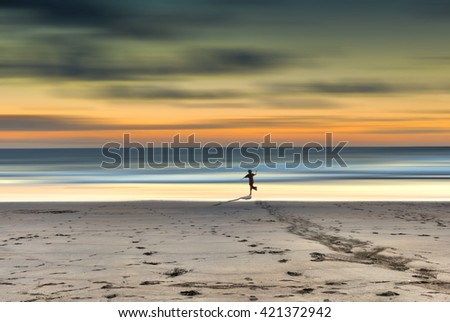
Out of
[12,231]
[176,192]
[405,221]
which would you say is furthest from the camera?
[176,192]

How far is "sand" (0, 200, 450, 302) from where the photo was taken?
26.1 feet

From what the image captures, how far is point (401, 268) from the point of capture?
9.52 meters

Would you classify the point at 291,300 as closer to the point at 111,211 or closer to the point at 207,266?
the point at 207,266

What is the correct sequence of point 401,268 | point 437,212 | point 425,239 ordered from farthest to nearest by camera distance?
point 437,212 < point 425,239 < point 401,268

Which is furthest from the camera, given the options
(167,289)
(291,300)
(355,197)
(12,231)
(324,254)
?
(355,197)

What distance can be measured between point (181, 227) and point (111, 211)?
5.04 metres

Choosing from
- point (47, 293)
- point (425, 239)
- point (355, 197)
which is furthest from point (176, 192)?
point (47, 293)

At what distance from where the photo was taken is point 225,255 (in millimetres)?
10867

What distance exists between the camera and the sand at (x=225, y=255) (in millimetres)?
7941

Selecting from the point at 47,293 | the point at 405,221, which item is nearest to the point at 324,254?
the point at 47,293

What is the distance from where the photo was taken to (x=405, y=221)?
1667 cm

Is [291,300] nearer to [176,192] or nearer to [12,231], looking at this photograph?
[12,231]

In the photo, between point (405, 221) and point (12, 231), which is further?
point (405, 221)

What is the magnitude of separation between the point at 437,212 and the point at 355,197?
7210 millimetres
